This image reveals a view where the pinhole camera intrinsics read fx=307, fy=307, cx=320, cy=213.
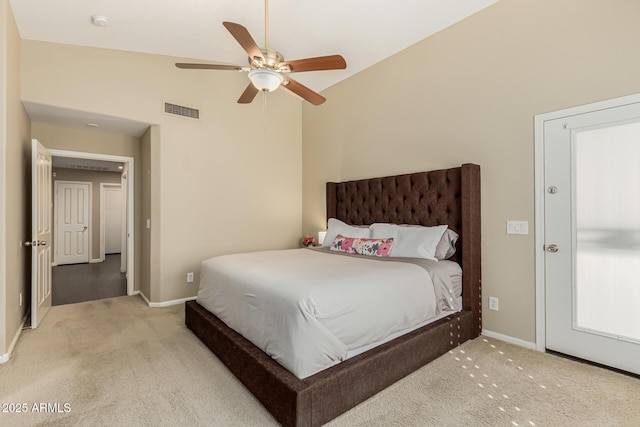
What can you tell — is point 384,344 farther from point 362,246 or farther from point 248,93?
point 248,93

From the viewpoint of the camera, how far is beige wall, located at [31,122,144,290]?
4.01 meters

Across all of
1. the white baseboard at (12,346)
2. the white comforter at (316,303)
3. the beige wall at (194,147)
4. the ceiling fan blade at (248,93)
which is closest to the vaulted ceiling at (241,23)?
the beige wall at (194,147)

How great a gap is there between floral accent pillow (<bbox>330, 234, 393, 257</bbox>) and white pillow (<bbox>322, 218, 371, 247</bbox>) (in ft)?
0.43

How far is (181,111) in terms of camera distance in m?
4.09

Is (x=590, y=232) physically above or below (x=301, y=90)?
below

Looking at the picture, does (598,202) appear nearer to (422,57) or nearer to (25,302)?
(422,57)

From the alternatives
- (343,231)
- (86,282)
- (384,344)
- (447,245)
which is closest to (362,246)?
(343,231)

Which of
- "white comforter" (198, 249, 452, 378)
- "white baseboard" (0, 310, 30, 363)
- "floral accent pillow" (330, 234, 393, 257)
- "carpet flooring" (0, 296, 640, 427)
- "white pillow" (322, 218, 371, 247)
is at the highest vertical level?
"white pillow" (322, 218, 371, 247)

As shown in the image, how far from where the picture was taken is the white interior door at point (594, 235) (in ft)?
→ 7.30

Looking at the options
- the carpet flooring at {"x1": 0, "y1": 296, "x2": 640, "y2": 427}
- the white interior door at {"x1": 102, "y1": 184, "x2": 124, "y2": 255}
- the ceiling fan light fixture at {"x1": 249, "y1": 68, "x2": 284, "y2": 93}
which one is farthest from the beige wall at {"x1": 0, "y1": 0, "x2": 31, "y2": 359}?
the white interior door at {"x1": 102, "y1": 184, "x2": 124, "y2": 255}

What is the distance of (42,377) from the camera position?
2.24 m

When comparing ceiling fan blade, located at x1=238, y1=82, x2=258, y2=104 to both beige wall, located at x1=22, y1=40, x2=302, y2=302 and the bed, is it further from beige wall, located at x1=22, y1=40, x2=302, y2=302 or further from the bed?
the bed

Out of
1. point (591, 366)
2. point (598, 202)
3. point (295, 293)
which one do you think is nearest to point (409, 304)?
point (295, 293)

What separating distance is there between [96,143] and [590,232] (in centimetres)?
573
